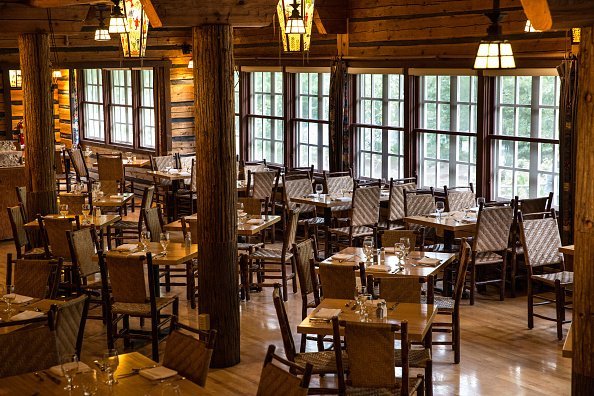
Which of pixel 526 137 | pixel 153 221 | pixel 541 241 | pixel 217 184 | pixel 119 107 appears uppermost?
pixel 119 107

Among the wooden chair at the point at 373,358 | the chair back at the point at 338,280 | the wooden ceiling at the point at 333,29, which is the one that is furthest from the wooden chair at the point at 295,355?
the wooden ceiling at the point at 333,29

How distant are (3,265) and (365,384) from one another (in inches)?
293

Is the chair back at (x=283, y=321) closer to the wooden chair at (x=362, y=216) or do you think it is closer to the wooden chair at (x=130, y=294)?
the wooden chair at (x=130, y=294)

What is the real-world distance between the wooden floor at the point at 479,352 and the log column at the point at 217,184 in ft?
A: 1.48

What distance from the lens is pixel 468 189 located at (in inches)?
471

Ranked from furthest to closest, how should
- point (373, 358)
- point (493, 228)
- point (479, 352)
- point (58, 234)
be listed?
point (493, 228), point (58, 234), point (479, 352), point (373, 358)

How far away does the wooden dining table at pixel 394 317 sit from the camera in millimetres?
6328

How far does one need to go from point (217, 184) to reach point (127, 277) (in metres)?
1.18

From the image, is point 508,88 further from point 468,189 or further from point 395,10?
point 395,10

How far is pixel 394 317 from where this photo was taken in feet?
21.6

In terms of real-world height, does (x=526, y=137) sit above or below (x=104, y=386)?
above

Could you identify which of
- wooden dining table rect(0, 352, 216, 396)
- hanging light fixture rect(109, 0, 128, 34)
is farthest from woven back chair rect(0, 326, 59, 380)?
hanging light fixture rect(109, 0, 128, 34)

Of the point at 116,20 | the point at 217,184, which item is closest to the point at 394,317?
the point at 217,184

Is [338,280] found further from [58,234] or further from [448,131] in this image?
[448,131]
